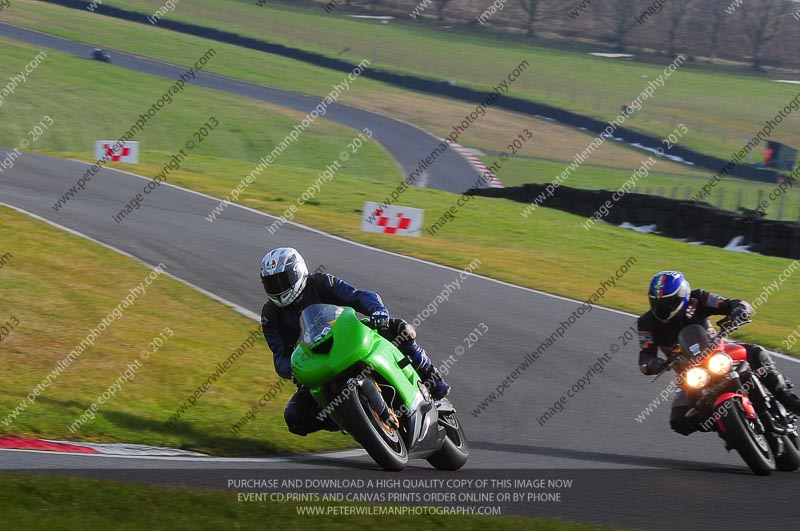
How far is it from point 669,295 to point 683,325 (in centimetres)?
38

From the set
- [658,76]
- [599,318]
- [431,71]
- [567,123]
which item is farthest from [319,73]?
[599,318]

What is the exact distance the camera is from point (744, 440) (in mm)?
7641

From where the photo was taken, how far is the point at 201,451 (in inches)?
335

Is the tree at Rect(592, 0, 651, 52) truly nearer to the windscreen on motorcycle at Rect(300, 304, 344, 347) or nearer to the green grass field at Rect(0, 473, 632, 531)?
the windscreen on motorcycle at Rect(300, 304, 344, 347)

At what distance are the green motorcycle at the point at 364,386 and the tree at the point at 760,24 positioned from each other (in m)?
79.8

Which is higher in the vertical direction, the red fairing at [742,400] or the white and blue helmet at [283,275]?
the white and blue helmet at [283,275]

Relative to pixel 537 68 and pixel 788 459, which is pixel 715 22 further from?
pixel 788 459

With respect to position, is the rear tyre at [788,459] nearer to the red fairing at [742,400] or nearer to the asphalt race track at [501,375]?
the asphalt race track at [501,375]

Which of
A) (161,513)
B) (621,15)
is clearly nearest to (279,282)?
(161,513)

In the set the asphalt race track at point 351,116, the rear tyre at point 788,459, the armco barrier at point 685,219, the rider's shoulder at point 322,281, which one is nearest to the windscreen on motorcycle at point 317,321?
the rider's shoulder at point 322,281

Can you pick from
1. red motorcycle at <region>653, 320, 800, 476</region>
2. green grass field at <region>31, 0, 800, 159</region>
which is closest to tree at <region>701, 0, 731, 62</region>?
green grass field at <region>31, 0, 800, 159</region>

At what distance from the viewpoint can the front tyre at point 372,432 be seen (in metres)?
6.87

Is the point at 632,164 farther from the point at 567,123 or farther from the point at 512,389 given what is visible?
the point at 512,389

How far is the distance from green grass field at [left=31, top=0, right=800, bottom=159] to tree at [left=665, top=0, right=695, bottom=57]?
14.7 ft
